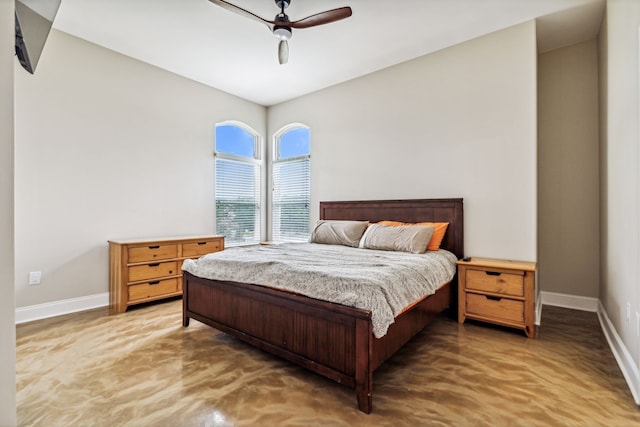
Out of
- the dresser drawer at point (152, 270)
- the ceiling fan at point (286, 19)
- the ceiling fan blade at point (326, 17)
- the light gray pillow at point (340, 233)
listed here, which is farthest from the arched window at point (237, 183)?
the ceiling fan blade at point (326, 17)

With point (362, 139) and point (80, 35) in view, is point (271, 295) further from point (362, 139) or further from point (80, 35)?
point (80, 35)

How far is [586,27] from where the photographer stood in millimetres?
3119

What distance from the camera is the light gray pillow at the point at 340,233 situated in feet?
12.2

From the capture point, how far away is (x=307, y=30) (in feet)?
10.5

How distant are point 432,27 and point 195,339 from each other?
148 inches

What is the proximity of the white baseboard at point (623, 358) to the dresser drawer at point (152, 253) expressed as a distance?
4.13 m

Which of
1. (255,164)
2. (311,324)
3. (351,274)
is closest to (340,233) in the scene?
(351,274)

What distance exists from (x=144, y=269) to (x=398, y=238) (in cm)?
285

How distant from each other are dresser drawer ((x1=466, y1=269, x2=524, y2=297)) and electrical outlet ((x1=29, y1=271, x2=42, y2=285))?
4305 mm

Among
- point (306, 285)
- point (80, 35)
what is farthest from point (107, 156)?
point (306, 285)

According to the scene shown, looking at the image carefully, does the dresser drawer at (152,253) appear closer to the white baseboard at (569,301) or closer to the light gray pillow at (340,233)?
the light gray pillow at (340,233)

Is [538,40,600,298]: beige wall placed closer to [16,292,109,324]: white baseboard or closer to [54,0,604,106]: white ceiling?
[54,0,604,106]: white ceiling

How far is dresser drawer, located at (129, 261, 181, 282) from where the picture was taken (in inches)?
134

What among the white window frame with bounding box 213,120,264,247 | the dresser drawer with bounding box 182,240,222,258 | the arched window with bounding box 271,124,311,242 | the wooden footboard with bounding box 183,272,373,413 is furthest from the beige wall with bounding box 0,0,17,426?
the arched window with bounding box 271,124,311,242
